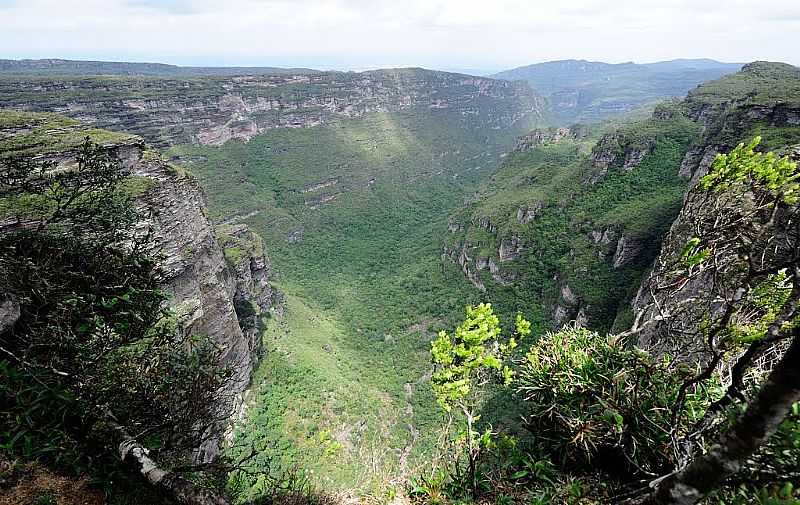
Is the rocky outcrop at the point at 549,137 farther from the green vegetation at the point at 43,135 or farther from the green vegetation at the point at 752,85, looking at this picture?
the green vegetation at the point at 43,135

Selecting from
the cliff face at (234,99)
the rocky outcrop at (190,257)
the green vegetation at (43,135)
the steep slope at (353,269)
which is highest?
the cliff face at (234,99)

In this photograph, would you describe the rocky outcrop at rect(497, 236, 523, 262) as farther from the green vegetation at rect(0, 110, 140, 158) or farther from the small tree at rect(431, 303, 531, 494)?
the small tree at rect(431, 303, 531, 494)

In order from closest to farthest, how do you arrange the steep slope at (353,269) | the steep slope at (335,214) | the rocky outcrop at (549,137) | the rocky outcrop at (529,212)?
the steep slope at (353,269) < the steep slope at (335,214) < the rocky outcrop at (529,212) < the rocky outcrop at (549,137)

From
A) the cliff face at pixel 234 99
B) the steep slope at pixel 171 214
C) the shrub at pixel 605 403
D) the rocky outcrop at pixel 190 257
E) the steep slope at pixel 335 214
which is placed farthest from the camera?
the cliff face at pixel 234 99

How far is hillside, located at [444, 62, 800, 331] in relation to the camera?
1310 inches

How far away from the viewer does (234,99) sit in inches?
3752

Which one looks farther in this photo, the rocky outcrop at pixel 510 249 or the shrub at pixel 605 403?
the rocky outcrop at pixel 510 249

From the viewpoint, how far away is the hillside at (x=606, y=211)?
33.3m

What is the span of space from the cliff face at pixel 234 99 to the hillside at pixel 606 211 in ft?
200

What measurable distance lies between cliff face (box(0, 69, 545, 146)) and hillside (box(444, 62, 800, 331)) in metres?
61.1

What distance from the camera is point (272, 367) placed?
3416cm

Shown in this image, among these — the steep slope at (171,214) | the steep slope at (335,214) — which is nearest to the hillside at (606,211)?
the steep slope at (335,214)

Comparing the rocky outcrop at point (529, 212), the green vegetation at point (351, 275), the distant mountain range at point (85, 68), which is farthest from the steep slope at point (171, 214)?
the distant mountain range at point (85, 68)

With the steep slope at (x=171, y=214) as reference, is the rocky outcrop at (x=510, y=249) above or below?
below
